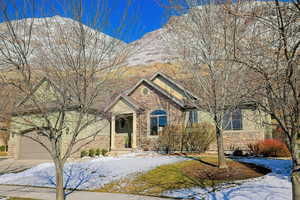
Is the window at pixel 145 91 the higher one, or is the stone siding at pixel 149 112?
the window at pixel 145 91

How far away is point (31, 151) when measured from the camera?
2100cm

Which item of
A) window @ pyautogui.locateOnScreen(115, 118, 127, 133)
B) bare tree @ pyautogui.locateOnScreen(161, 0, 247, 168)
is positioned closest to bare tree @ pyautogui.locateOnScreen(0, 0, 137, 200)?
bare tree @ pyautogui.locateOnScreen(161, 0, 247, 168)

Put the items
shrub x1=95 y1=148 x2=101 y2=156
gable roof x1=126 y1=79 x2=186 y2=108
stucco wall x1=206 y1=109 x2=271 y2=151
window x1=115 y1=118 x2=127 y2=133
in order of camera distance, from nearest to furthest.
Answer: stucco wall x1=206 y1=109 x2=271 y2=151 → shrub x1=95 y1=148 x2=101 y2=156 → gable roof x1=126 y1=79 x2=186 y2=108 → window x1=115 y1=118 x2=127 y2=133

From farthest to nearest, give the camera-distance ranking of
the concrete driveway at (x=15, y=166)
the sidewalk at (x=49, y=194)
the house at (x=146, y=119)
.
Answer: the house at (x=146, y=119), the concrete driveway at (x=15, y=166), the sidewalk at (x=49, y=194)

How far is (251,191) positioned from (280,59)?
532cm

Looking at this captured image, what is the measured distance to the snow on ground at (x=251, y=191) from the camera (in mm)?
7391

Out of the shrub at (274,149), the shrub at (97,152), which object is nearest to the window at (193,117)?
the shrub at (274,149)

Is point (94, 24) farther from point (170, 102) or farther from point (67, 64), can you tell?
point (170, 102)

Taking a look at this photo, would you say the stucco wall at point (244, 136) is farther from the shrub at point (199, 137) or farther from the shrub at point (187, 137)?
the shrub at point (187, 137)

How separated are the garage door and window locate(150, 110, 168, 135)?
828cm

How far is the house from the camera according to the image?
65.7 feet

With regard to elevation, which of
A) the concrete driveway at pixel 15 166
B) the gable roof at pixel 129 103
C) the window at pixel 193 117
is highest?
the gable roof at pixel 129 103

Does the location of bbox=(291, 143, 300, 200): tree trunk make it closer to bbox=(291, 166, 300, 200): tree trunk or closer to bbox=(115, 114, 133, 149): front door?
bbox=(291, 166, 300, 200): tree trunk

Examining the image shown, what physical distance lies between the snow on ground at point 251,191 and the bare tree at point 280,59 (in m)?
3.83
